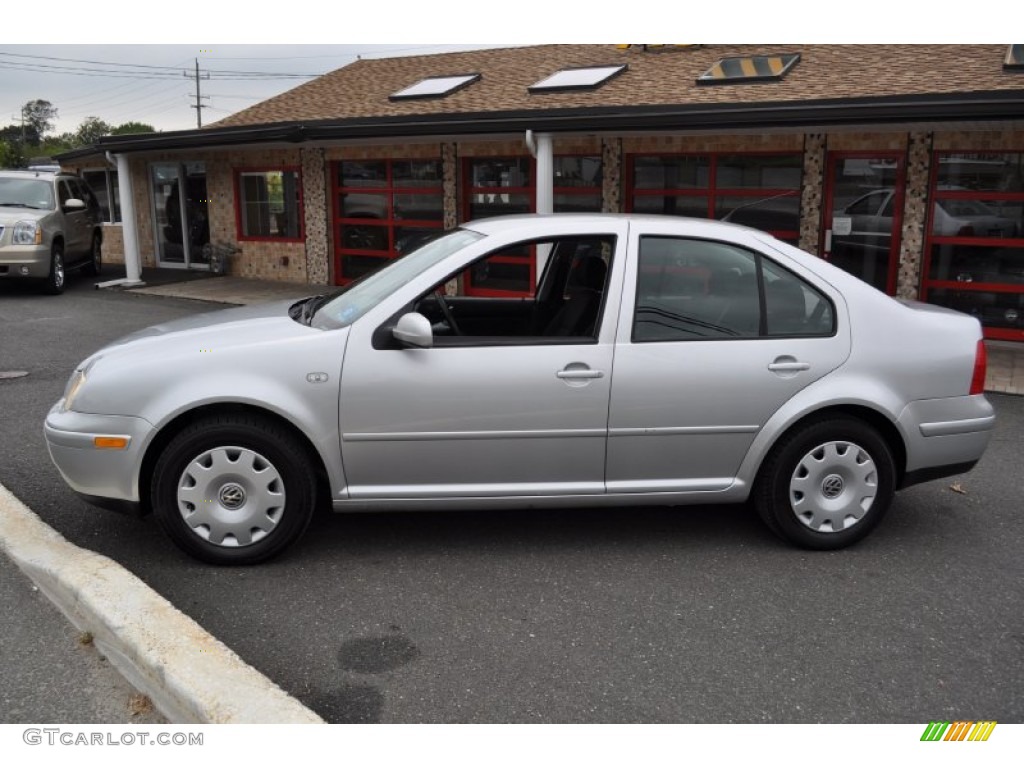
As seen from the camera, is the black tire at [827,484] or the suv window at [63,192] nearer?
the black tire at [827,484]

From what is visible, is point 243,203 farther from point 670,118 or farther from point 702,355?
point 702,355

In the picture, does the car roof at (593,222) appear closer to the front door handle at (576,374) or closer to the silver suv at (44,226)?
the front door handle at (576,374)

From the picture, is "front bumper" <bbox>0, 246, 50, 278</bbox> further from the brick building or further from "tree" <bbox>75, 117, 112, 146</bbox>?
"tree" <bbox>75, 117, 112, 146</bbox>

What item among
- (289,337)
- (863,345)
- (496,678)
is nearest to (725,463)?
(863,345)

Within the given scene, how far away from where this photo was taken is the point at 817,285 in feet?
14.0

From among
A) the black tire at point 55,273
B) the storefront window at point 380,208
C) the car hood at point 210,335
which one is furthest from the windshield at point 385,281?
the black tire at point 55,273

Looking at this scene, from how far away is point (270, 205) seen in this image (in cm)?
1681

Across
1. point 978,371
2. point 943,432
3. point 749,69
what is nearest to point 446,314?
point 943,432

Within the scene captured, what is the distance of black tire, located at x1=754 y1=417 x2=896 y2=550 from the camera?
13.9 feet

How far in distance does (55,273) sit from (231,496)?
1257cm

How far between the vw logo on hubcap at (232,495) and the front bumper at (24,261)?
12036mm

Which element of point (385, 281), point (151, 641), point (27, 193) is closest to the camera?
point (151, 641)

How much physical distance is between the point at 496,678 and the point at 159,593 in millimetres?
1589

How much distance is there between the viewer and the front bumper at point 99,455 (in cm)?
388
